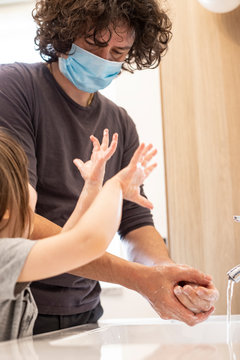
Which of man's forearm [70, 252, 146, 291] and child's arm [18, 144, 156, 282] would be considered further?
man's forearm [70, 252, 146, 291]

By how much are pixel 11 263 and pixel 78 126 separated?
0.66m

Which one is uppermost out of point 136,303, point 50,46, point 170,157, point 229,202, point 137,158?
point 50,46

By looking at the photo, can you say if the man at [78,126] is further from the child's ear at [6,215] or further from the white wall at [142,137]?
the white wall at [142,137]

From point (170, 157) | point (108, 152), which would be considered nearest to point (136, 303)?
point (170, 157)

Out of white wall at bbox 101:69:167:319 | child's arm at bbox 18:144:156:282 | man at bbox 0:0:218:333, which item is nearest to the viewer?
child's arm at bbox 18:144:156:282

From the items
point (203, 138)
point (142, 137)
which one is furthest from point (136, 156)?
point (142, 137)

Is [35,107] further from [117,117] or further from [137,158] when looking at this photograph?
[137,158]

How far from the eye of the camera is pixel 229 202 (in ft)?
6.20

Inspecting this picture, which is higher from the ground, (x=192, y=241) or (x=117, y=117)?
(x=117, y=117)

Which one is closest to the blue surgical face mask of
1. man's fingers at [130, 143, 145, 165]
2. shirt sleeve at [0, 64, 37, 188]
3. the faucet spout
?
shirt sleeve at [0, 64, 37, 188]

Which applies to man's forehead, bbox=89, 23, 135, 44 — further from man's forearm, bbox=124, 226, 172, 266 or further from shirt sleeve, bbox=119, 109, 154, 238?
man's forearm, bbox=124, 226, 172, 266

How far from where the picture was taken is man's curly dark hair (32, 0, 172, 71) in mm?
1192

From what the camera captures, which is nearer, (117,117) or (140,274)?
(140,274)

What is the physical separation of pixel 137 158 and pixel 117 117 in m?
0.66
